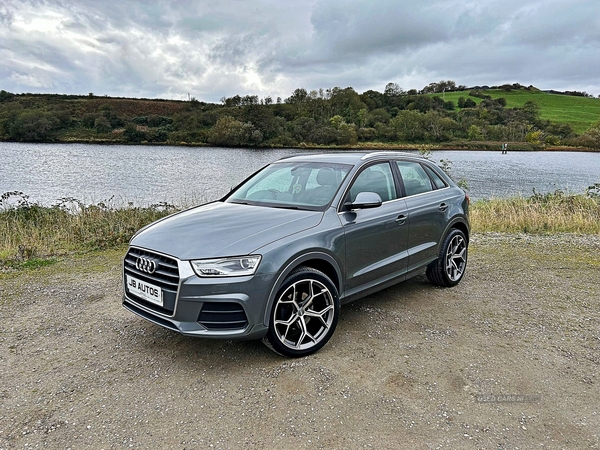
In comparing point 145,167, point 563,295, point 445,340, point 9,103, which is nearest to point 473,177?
point 145,167

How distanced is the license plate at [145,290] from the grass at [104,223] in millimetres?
3800

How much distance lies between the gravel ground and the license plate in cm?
56

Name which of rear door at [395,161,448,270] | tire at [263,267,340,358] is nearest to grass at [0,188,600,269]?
tire at [263,267,340,358]

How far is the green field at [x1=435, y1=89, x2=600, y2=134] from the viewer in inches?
2803

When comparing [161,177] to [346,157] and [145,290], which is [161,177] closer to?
[346,157]

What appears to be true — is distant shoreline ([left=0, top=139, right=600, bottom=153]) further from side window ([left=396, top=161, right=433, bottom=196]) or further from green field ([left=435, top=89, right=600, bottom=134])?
side window ([left=396, top=161, right=433, bottom=196])

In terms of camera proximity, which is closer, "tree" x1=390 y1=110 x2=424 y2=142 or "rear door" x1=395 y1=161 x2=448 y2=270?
"rear door" x1=395 y1=161 x2=448 y2=270

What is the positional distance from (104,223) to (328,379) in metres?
7.79

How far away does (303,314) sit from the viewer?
10.8 ft

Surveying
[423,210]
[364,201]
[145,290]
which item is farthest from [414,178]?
[145,290]

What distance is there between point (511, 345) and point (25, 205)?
1165 cm

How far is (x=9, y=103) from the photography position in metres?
56.9

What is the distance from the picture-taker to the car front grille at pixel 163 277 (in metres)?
2.96

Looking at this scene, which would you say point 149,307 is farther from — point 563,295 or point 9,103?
point 9,103
